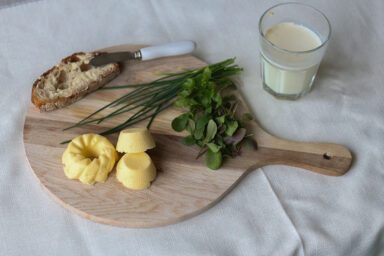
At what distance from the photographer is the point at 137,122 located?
119cm

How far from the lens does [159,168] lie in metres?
1.11

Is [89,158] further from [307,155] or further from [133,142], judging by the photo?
[307,155]

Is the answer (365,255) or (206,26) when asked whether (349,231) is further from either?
(206,26)

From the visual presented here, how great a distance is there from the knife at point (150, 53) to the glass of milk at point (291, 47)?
202 mm

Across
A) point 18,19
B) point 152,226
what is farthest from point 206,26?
point 152,226

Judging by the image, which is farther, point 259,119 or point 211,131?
point 259,119

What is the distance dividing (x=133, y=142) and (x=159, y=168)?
96 millimetres

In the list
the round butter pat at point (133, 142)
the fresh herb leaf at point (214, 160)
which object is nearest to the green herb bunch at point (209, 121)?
the fresh herb leaf at point (214, 160)

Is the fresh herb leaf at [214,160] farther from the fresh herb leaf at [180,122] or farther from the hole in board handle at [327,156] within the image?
the hole in board handle at [327,156]

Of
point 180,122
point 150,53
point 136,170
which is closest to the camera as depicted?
point 136,170

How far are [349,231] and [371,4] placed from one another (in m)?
0.73

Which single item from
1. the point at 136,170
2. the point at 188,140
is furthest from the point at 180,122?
the point at 136,170

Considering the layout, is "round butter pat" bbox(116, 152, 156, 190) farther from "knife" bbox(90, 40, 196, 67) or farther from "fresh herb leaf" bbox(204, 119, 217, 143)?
"knife" bbox(90, 40, 196, 67)

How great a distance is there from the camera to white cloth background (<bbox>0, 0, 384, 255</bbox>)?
1.05 metres
